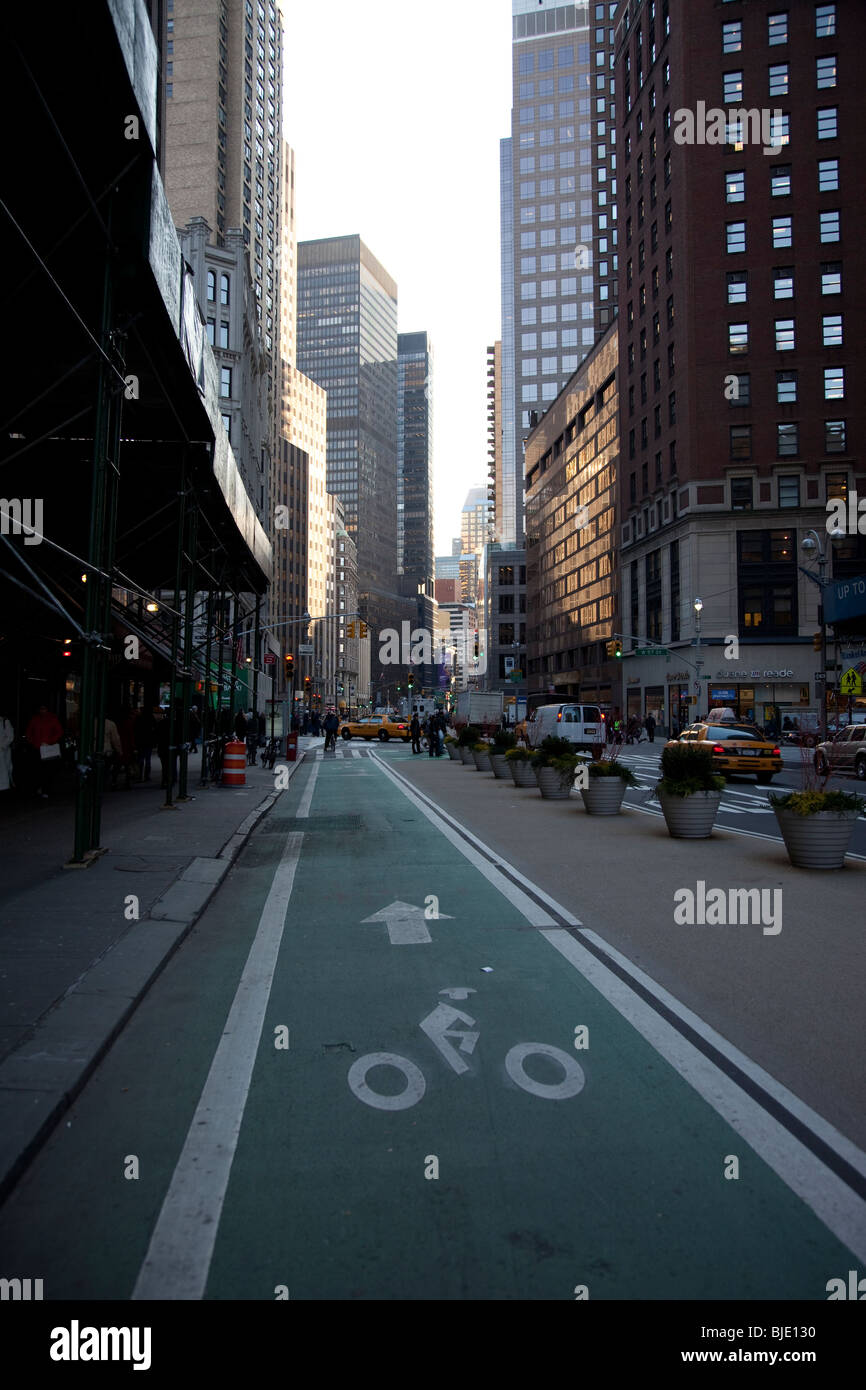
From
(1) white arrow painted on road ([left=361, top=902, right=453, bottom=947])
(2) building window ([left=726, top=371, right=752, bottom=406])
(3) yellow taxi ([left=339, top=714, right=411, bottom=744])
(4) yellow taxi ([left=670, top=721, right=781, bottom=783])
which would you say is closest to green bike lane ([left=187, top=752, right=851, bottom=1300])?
(1) white arrow painted on road ([left=361, top=902, right=453, bottom=947])

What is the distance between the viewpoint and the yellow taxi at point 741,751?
907 inches

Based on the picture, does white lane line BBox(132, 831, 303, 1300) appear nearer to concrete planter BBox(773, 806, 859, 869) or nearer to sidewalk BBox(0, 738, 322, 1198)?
sidewalk BBox(0, 738, 322, 1198)

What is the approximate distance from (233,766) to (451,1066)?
1798 cm

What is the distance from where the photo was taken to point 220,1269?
108 inches

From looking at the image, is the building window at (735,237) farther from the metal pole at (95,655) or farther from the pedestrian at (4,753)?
the pedestrian at (4,753)

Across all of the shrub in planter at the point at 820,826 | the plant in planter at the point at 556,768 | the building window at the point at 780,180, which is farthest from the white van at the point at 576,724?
the building window at the point at 780,180

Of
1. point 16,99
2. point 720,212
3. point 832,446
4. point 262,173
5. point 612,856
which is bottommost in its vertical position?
point 612,856

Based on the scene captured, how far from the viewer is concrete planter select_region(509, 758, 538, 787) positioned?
71.7 feet

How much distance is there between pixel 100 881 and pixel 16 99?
7190 mm

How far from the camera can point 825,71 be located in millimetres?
54438

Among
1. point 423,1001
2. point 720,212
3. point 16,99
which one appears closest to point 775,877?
point 423,1001

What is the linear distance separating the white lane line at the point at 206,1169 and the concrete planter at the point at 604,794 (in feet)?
34.3

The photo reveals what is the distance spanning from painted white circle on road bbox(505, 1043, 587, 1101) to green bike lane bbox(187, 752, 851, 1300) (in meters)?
0.01

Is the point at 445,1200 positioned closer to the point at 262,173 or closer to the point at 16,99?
the point at 16,99
